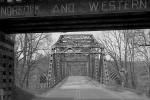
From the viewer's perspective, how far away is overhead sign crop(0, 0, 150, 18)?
1171 centimetres

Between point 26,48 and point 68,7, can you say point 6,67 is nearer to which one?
point 68,7

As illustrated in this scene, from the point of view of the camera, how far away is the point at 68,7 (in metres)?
12.2

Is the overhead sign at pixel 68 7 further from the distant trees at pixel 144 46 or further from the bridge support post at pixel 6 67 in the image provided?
the distant trees at pixel 144 46

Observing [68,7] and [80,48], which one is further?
[80,48]

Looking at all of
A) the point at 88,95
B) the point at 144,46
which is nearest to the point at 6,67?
the point at 88,95

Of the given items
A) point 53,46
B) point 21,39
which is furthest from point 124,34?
point 21,39

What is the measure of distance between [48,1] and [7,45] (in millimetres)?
4464

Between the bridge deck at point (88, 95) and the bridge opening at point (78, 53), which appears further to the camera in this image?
the bridge opening at point (78, 53)

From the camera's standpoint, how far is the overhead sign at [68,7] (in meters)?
11.7

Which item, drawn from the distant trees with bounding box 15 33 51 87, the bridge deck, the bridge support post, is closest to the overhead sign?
the bridge support post

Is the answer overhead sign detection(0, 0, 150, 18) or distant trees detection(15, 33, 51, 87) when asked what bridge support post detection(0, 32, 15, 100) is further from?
distant trees detection(15, 33, 51, 87)

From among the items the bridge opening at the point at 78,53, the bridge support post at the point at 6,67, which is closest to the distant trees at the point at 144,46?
the bridge opening at the point at 78,53

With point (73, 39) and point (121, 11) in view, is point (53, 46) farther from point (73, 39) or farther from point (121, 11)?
point (121, 11)

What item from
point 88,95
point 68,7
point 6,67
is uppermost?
point 68,7
